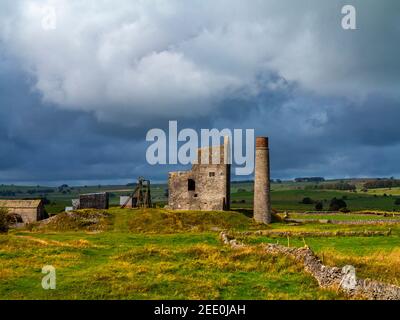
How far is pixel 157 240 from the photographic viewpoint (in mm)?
39781

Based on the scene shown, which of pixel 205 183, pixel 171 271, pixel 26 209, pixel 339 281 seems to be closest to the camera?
pixel 339 281

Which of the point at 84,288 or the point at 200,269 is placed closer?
the point at 84,288

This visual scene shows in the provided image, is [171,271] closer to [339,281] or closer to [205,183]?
[339,281]

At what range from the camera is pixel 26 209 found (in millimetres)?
60875

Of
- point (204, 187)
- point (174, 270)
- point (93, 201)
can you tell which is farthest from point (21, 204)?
point (174, 270)

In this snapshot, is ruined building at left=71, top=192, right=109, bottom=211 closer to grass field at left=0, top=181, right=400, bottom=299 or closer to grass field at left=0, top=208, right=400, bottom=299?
grass field at left=0, top=181, right=400, bottom=299

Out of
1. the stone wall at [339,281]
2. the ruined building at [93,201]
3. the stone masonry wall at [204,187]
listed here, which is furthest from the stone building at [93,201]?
the stone wall at [339,281]

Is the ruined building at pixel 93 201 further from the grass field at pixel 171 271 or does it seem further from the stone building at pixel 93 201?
the grass field at pixel 171 271

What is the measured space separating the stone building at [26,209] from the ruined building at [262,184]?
81.5 ft

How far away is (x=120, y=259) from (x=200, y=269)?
15.7 ft

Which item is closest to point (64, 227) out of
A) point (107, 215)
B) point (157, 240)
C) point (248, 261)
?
point (107, 215)

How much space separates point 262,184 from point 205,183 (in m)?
6.50

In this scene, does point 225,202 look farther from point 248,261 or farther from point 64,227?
point 248,261

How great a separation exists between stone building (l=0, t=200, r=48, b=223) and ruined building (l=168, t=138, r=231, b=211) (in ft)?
50.9
